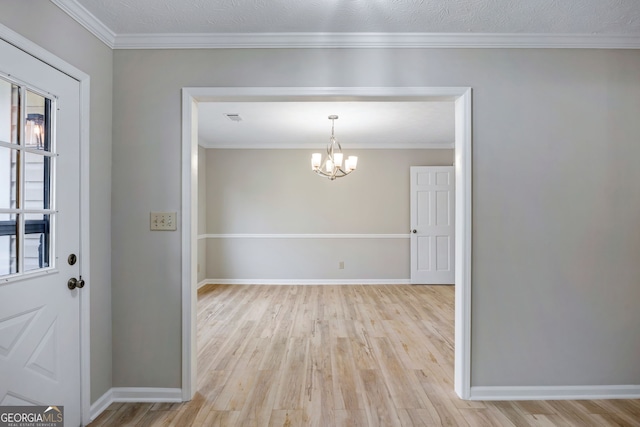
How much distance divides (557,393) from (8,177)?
339 cm

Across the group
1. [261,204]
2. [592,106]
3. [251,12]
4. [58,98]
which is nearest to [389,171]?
[261,204]

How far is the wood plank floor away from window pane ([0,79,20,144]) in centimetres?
168

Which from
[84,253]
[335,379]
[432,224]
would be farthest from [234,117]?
[432,224]

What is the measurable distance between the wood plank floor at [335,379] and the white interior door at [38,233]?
22.2 inches

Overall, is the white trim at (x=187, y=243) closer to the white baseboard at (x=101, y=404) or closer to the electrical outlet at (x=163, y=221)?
the electrical outlet at (x=163, y=221)

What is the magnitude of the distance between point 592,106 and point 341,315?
3181 mm

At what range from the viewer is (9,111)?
1602 mm

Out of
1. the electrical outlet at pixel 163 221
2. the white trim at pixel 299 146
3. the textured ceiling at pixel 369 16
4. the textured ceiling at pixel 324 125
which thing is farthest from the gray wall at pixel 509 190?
the white trim at pixel 299 146

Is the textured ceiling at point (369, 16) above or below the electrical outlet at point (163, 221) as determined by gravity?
above

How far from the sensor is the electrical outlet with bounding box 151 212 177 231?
7.70 feet

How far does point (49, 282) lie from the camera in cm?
183

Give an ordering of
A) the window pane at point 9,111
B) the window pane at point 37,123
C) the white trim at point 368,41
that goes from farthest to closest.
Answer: the white trim at point 368,41
the window pane at point 37,123
the window pane at point 9,111

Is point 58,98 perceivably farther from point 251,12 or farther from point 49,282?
point 251,12

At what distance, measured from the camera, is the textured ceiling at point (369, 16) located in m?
1.98
